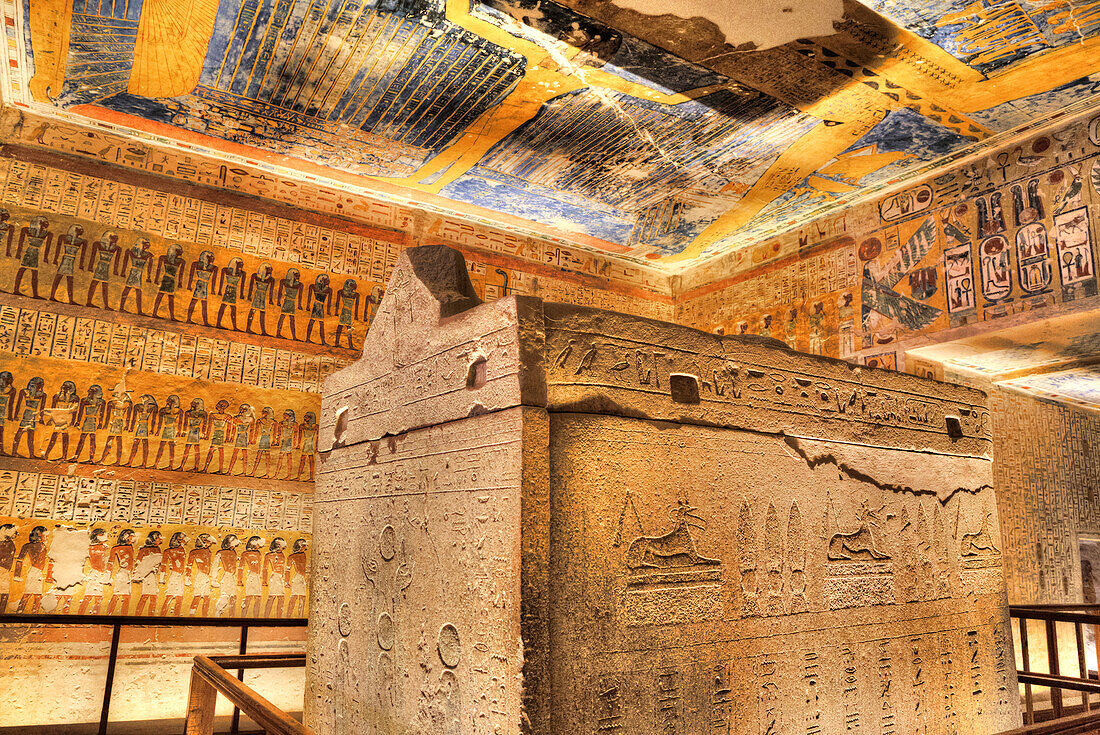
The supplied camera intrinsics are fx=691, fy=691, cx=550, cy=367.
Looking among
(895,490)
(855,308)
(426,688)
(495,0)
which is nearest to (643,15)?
(495,0)

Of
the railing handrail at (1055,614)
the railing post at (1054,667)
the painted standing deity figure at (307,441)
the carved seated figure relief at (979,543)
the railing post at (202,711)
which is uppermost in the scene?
the painted standing deity figure at (307,441)

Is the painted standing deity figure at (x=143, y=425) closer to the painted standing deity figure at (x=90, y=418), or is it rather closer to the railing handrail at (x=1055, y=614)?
the painted standing deity figure at (x=90, y=418)

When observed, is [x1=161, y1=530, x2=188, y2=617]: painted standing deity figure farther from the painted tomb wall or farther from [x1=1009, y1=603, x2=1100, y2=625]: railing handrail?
the painted tomb wall

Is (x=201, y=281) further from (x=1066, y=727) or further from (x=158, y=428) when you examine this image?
(x=1066, y=727)

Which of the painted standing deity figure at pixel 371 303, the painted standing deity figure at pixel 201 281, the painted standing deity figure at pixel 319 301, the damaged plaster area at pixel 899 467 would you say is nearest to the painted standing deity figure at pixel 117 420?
the painted standing deity figure at pixel 201 281

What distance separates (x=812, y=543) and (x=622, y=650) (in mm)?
990

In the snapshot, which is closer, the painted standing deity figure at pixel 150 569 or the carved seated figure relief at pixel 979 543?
the carved seated figure relief at pixel 979 543

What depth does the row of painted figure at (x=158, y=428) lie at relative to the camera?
4.68 meters

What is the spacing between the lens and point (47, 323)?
4.86 m

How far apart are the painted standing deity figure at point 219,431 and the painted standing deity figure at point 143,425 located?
375 millimetres

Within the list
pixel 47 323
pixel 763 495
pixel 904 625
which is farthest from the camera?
pixel 47 323

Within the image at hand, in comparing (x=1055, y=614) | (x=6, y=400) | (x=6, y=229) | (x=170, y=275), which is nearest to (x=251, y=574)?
(x=6, y=400)

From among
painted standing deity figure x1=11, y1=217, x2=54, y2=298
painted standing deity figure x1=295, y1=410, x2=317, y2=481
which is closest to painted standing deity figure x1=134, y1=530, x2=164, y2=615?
painted standing deity figure x1=295, y1=410, x2=317, y2=481

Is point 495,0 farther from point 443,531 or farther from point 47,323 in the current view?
point 47,323
